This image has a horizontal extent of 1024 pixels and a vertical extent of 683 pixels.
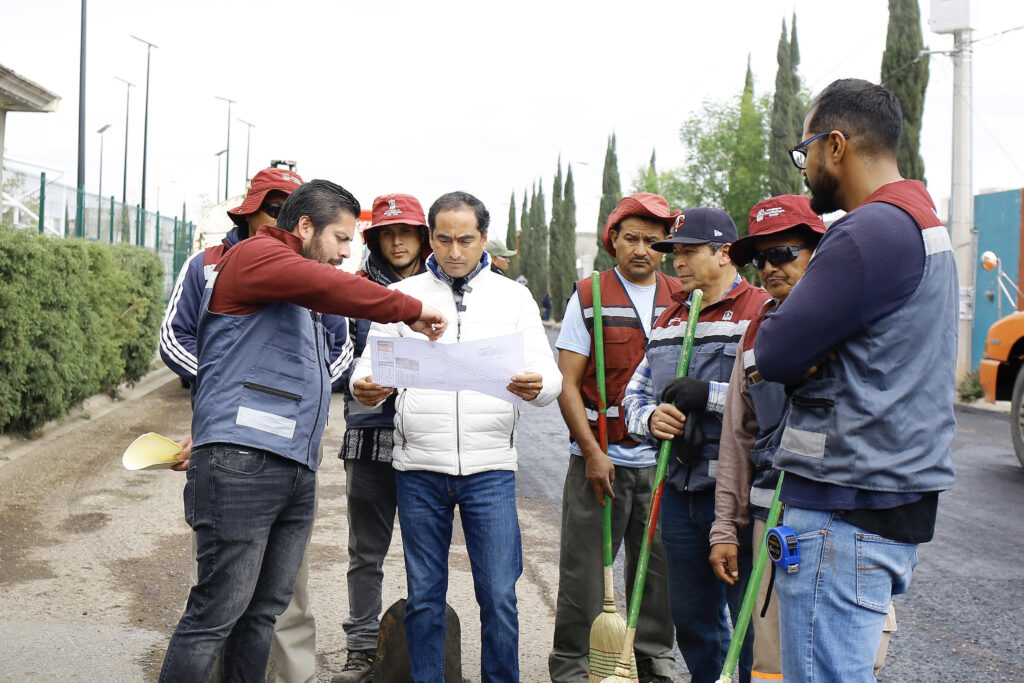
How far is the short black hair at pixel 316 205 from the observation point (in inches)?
132

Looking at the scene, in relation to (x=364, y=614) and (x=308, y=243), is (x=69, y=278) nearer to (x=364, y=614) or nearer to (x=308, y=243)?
(x=364, y=614)

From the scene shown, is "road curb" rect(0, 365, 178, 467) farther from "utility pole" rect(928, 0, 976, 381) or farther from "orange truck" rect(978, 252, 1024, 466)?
"utility pole" rect(928, 0, 976, 381)

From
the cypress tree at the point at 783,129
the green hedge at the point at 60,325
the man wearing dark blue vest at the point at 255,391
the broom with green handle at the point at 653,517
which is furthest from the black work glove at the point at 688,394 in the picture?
the cypress tree at the point at 783,129

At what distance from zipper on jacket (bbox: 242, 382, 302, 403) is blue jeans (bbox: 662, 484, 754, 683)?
4.73 feet

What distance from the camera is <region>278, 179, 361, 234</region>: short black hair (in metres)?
3.36

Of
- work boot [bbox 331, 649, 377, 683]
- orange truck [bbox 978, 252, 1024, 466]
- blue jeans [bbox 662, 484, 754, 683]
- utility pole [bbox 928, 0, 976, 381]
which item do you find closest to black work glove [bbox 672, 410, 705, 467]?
blue jeans [bbox 662, 484, 754, 683]

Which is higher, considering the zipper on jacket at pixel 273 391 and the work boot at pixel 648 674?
the zipper on jacket at pixel 273 391

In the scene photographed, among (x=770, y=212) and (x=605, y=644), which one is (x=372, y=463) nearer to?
(x=605, y=644)

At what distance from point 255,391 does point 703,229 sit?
178 centimetres

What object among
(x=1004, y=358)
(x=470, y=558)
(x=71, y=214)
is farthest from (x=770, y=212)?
(x=71, y=214)

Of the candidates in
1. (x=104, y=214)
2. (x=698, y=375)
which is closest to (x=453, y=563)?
(x=698, y=375)

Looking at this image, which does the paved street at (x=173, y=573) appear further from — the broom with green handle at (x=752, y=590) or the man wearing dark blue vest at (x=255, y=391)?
the broom with green handle at (x=752, y=590)

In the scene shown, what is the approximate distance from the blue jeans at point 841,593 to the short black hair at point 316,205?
1.83 m

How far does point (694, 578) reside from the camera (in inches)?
146
